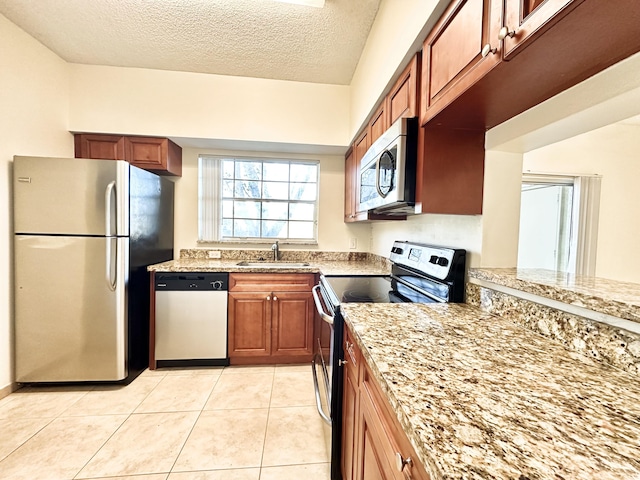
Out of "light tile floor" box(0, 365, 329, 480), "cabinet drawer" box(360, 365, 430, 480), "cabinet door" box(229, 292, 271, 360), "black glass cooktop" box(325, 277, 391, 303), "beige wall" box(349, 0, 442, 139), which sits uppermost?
"beige wall" box(349, 0, 442, 139)

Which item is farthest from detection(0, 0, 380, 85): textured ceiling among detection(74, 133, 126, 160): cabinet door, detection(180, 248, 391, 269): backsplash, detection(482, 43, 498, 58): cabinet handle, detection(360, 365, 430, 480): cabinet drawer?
detection(360, 365, 430, 480): cabinet drawer

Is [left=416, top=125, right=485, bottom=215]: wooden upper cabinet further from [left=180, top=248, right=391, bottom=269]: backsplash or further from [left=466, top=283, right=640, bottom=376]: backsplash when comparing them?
[left=180, top=248, right=391, bottom=269]: backsplash

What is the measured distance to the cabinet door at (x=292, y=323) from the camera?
2455 mm

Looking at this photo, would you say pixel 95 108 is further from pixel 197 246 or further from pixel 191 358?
pixel 191 358

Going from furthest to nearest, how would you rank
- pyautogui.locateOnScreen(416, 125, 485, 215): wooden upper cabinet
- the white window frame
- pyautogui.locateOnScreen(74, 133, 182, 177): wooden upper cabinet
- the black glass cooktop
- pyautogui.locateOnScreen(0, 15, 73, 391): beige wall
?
1. pyautogui.locateOnScreen(74, 133, 182, 177): wooden upper cabinet
2. the white window frame
3. pyautogui.locateOnScreen(0, 15, 73, 391): beige wall
4. the black glass cooktop
5. pyautogui.locateOnScreen(416, 125, 485, 215): wooden upper cabinet

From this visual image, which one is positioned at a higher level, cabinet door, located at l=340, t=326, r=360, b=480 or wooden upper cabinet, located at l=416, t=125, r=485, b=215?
wooden upper cabinet, located at l=416, t=125, r=485, b=215

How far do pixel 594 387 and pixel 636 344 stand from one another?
0.18 metres

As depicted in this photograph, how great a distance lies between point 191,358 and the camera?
2385 millimetres

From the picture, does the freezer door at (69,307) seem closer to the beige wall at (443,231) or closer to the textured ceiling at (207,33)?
the textured ceiling at (207,33)

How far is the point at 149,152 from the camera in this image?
258 cm

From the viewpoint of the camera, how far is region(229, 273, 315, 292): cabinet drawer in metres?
2.41

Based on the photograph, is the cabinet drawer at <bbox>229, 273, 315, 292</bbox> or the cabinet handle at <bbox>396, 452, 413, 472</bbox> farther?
the cabinet drawer at <bbox>229, 273, 315, 292</bbox>

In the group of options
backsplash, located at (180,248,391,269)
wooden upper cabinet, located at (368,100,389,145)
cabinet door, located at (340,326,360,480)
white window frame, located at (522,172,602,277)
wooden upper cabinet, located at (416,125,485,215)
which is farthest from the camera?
backsplash, located at (180,248,391,269)

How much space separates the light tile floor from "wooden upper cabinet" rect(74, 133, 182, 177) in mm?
1835
